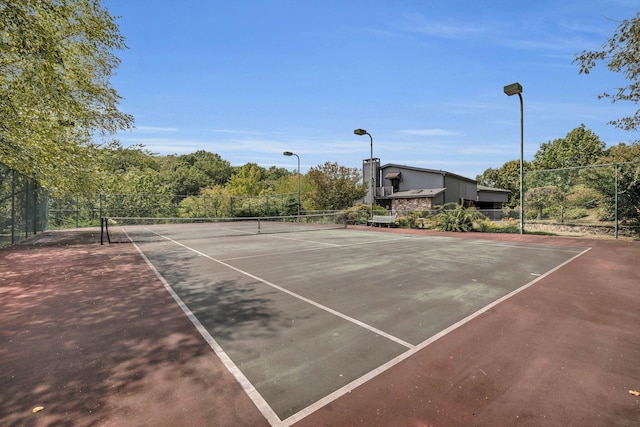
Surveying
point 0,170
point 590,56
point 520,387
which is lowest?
point 520,387

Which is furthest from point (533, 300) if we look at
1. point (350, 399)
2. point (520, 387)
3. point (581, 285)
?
point (350, 399)

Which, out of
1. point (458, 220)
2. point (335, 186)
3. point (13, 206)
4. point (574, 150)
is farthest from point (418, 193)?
point (13, 206)

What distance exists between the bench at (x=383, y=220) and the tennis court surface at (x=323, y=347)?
14596mm

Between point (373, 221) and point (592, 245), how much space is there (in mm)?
13533

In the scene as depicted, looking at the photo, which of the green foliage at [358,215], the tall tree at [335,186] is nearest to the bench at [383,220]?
the green foliage at [358,215]

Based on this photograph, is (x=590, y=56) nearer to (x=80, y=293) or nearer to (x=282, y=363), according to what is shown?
(x=282, y=363)

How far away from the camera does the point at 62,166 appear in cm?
1121

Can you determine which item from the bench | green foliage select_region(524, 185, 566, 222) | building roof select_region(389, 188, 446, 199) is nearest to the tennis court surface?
green foliage select_region(524, 185, 566, 222)

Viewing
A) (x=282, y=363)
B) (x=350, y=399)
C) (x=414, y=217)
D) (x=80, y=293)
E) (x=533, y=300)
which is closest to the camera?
(x=350, y=399)

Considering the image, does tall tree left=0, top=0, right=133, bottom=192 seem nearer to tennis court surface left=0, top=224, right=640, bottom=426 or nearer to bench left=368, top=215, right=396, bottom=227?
tennis court surface left=0, top=224, right=640, bottom=426

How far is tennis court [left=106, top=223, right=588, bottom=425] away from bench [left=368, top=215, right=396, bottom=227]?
37.4ft

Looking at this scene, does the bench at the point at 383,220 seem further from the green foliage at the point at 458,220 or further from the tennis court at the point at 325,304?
the tennis court at the point at 325,304

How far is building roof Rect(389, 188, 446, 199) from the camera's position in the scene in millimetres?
32234

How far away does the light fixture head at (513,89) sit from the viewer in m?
14.9
